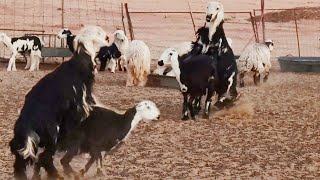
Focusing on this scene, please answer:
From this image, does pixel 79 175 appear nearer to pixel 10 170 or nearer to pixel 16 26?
pixel 10 170

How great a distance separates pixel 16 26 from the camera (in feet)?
109

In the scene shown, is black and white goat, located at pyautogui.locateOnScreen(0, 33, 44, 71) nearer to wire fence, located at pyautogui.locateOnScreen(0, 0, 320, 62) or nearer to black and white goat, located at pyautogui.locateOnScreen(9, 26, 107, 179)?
wire fence, located at pyautogui.locateOnScreen(0, 0, 320, 62)

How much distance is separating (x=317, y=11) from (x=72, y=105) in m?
39.0

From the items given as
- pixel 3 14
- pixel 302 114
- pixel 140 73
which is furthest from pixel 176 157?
pixel 3 14

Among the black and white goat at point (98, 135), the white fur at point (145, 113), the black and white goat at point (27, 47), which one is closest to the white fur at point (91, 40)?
the black and white goat at point (98, 135)

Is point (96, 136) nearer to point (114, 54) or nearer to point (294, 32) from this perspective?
point (114, 54)

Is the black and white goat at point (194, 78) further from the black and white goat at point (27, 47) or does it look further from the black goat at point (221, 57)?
the black and white goat at point (27, 47)

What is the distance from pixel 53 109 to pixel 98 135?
0.60 meters

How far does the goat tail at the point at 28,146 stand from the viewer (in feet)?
20.4

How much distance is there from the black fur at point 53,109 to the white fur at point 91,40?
74 mm

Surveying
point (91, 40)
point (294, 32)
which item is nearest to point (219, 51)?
point (91, 40)

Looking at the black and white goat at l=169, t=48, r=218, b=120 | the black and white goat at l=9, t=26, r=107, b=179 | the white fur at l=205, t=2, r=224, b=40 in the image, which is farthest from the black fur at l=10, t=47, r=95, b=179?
the white fur at l=205, t=2, r=224, b=40

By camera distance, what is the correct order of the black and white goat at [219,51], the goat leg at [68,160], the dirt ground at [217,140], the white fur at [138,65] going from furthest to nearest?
1. the white fur at [138,65]
2. the black and white goat at [219,51]
3. the dirt ground at [217,140]
4. the goat leg at [68,160]

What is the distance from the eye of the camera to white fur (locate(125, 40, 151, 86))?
50.5 ft
